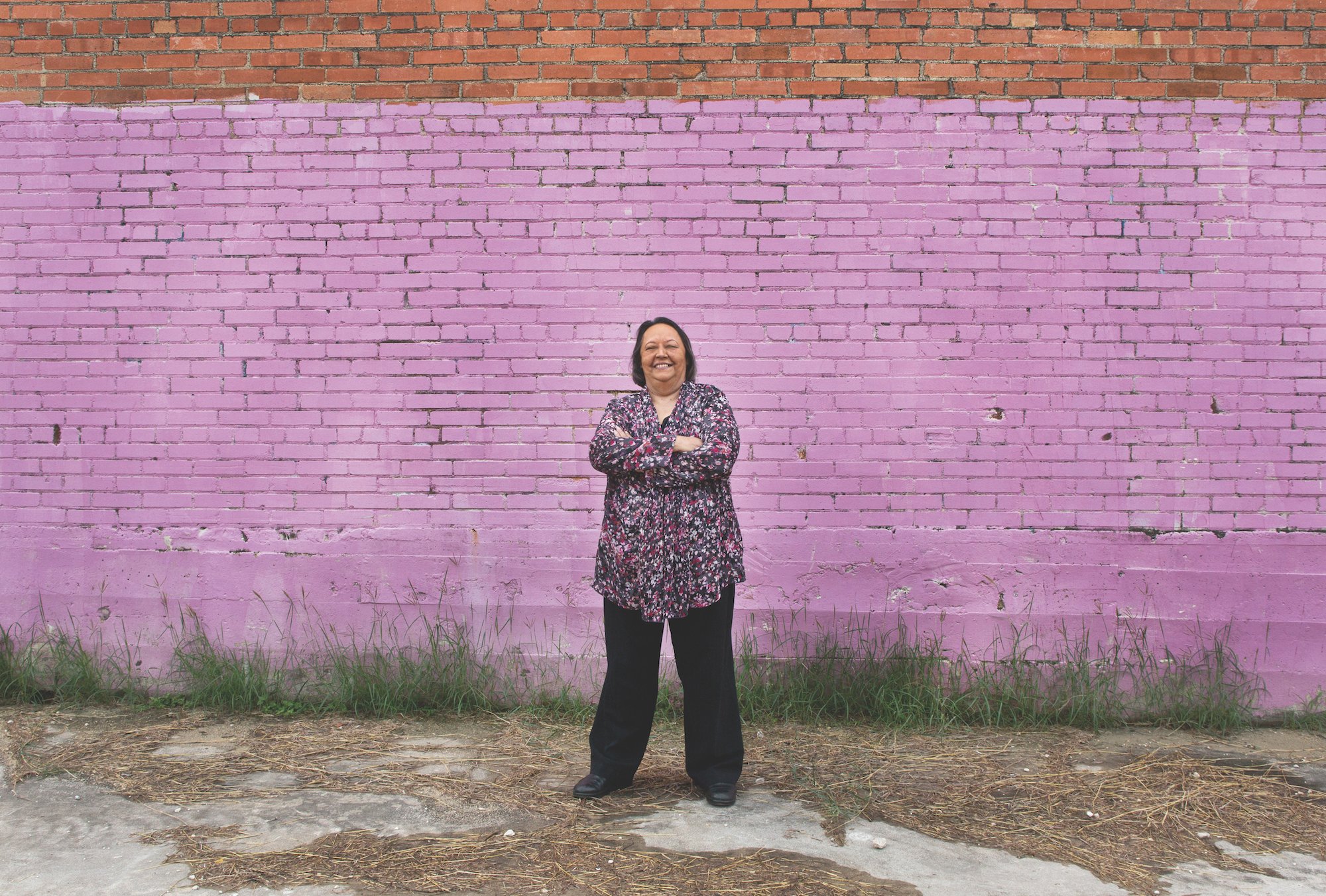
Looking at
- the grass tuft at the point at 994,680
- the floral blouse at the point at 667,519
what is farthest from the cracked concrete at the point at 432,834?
the floral blouse at the point at 667,519

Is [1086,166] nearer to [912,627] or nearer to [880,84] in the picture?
[880,84]

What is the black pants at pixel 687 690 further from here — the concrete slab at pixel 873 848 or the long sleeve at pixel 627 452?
the long sleeve at pixel 627 452

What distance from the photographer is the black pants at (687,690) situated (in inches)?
130

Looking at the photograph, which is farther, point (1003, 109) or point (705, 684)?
point (1003, 109)

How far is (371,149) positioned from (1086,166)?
360 centimetres

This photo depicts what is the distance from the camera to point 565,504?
14.6 ft

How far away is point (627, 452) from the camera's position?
10.5 feet

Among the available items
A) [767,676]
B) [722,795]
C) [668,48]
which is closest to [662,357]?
[722,795]

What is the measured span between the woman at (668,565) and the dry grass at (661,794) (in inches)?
9.7

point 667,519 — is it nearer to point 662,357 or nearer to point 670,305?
point 662,357

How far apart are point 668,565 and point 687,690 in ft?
1.73

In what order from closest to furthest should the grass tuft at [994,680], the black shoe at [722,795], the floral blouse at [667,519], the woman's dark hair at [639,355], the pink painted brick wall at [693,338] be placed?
1. the floral blouse at [667,519]
2. the black shoe at [722,795]
3. the woman's dark hair at [639,355]
4. the grass tuft at [994,680]
5. the pink painted brick wall at [693,338]

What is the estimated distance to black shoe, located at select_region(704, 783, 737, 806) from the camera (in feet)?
10.8

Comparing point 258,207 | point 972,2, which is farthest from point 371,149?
point 972,2
